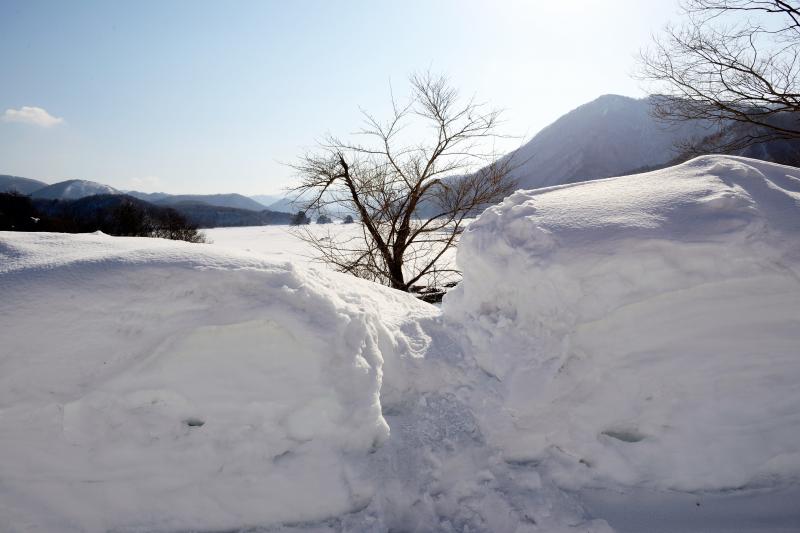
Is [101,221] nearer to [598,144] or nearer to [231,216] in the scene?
[231,216]

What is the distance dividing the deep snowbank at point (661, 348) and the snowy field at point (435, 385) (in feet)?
0.04

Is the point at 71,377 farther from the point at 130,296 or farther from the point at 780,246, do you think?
the point at 780,246

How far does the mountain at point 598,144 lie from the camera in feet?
226

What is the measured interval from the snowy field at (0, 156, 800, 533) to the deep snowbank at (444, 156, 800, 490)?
13mm

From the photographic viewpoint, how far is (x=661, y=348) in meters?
2.67

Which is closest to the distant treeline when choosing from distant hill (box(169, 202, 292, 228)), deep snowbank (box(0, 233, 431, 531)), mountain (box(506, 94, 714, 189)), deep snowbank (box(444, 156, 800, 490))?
deep snowbank (box(0, 233, 431, 531))

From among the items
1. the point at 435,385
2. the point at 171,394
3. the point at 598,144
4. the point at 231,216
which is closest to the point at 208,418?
the point at 171,394

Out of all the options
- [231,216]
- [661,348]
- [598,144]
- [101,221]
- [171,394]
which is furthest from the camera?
[598,144]

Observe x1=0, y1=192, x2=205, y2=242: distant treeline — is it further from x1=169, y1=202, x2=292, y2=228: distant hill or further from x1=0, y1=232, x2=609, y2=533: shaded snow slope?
x1=169, y1=202, x2=292, y2=228: distant hill

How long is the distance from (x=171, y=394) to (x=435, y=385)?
62.6 inches

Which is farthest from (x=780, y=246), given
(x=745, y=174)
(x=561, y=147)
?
(x=561, y=147)

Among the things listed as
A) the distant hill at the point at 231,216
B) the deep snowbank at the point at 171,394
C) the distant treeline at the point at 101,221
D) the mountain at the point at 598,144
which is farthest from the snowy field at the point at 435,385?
the mountain at the point at 598,144

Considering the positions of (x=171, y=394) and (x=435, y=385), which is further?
(x=435, y=385)

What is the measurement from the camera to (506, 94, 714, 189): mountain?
226ft
